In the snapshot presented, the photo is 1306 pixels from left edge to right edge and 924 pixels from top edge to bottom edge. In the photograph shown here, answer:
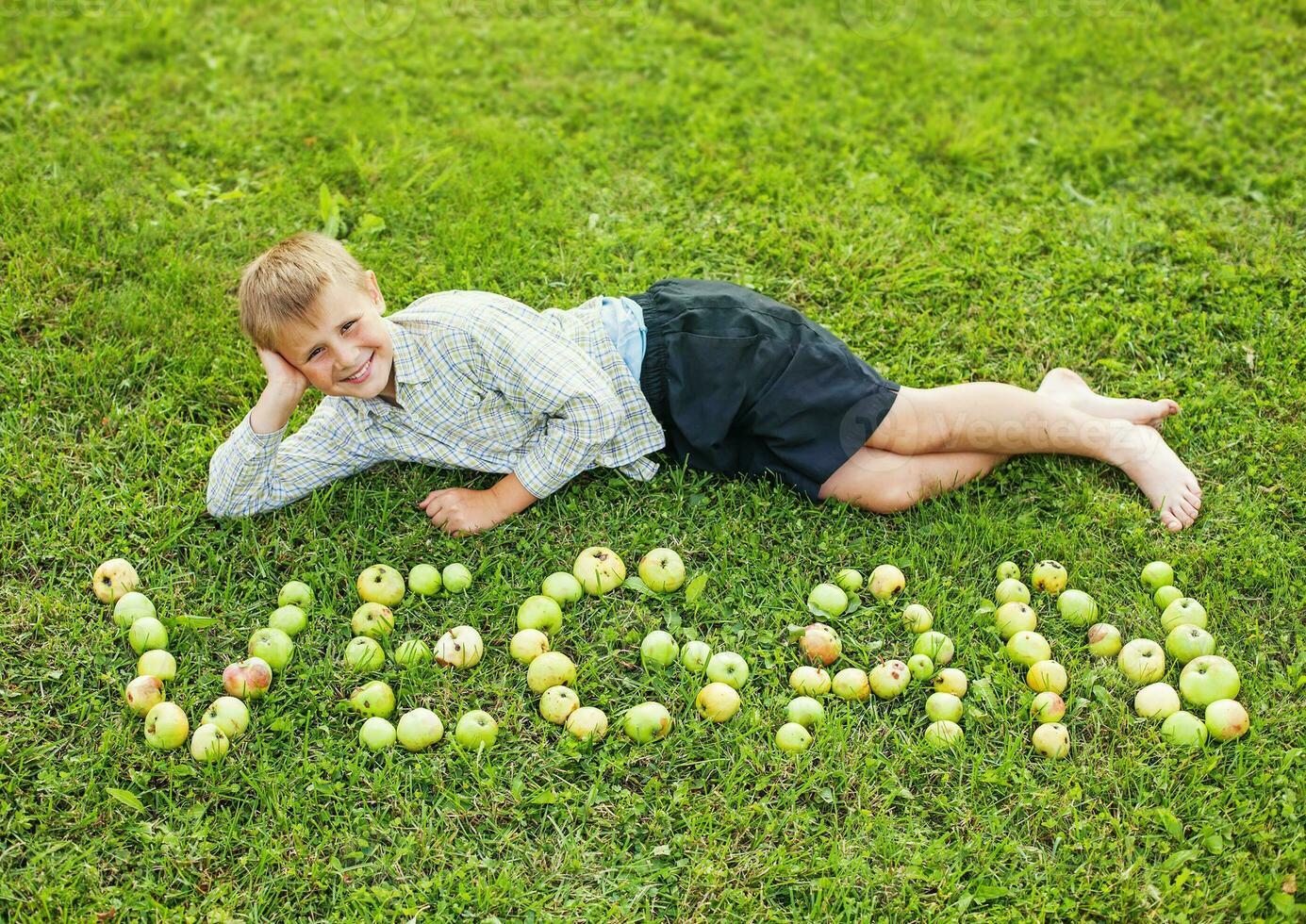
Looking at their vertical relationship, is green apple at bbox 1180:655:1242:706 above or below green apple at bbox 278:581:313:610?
above

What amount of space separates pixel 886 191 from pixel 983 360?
122 cm

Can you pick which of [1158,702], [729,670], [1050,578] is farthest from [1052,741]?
[729,670]

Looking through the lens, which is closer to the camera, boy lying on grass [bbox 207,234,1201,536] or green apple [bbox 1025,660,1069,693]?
green apple [bbox 1025,660,1069,693]

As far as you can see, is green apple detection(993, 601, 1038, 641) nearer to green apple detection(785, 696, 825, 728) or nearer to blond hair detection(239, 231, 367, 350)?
green apple detection(785, 696, 825, 728)

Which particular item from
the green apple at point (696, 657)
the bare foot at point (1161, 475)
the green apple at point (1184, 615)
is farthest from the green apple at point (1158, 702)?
the green apple at point (696, 657)

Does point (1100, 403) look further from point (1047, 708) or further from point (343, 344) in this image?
point (343, 344)

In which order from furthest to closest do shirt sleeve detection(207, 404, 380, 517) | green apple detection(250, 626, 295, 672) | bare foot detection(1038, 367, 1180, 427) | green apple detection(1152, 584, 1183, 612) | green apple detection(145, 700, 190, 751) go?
bare foot detection(1038, 367, 1180, 427), shirt sleeve detection(207, 404, 380, 517), green apple detection(1152, 584, 1183, 612), green apple detection(250, 626, 295, 672), green apple detection(145, 700, 190, 751)

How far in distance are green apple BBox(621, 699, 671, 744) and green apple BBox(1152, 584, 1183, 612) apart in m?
1.61

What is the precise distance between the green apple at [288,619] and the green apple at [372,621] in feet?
0.55

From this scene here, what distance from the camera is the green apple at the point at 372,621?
3393 millimetres

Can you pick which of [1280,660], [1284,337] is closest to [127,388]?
[1280,660]

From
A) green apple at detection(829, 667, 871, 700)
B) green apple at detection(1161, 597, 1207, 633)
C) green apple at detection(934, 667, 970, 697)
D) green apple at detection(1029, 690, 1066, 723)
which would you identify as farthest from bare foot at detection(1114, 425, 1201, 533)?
green apple at detection(829, 667, 871, 700)

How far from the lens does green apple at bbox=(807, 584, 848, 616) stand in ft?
11.4

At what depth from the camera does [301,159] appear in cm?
538
